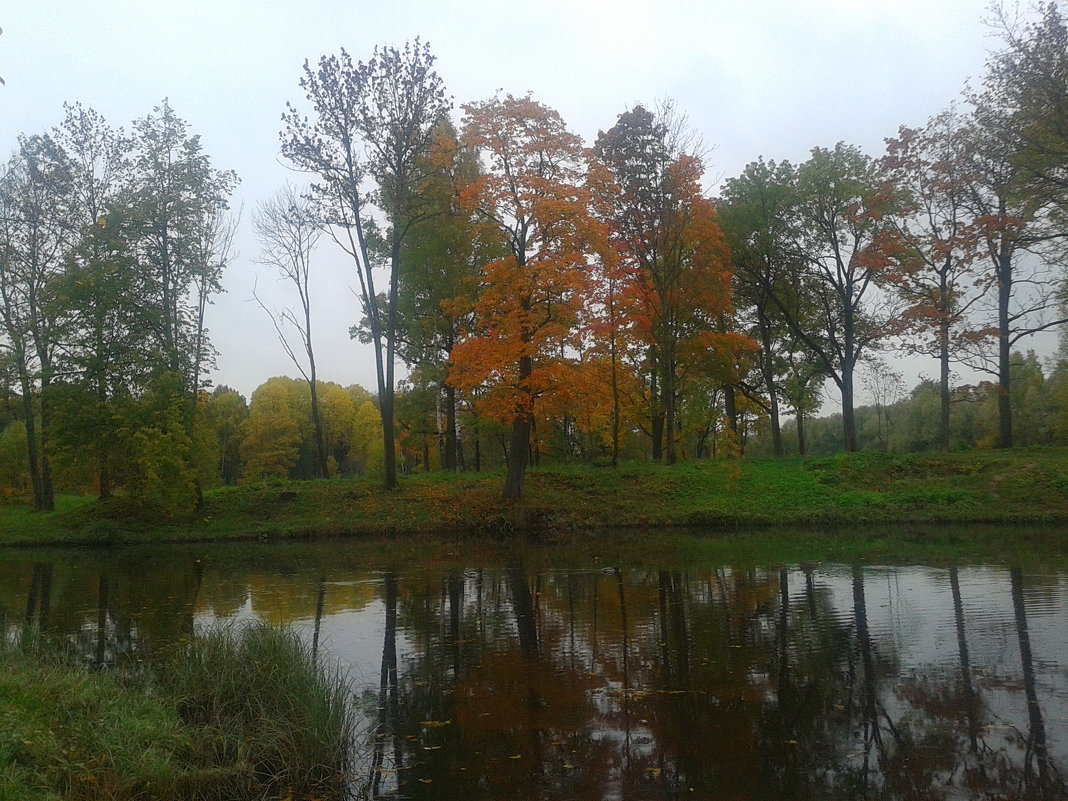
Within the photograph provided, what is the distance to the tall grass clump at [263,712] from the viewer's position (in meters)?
5.23

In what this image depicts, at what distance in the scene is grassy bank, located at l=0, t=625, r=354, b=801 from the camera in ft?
15.4

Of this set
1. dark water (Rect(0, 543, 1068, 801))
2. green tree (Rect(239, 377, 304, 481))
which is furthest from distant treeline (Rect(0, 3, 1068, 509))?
green tree (Rect(239, 377, 304, 481))

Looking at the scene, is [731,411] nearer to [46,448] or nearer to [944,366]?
Result: [944,366]

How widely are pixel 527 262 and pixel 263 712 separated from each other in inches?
805

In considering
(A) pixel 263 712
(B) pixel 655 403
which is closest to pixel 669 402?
(B) pixel 655 403

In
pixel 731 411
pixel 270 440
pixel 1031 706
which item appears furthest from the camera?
pixel 270 440

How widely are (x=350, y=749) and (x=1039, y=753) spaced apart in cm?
476

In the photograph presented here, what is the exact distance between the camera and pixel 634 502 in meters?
26.3

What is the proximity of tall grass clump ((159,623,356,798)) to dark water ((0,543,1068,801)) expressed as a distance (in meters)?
0.36

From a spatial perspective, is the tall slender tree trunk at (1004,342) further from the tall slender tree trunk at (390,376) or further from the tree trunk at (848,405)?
the tall slender tree trunk at (390,376)

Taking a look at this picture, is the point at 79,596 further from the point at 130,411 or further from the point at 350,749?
the point at 130,411

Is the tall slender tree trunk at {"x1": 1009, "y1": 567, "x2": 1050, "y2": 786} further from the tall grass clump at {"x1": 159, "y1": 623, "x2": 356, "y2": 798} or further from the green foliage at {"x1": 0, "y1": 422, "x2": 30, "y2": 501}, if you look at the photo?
the green foliage at {"x1": 0, "y1": 422, "x2": 30, "y2": 501}

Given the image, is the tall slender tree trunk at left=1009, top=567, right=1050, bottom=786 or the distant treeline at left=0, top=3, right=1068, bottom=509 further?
the distant treeline at left=0, top=3, right=1068, bottom=509

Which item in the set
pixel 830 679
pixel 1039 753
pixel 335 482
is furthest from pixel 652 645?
pixel 335 482
